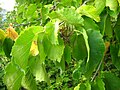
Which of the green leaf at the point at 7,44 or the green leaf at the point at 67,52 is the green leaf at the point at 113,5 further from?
the green leaf at the point at 7,44

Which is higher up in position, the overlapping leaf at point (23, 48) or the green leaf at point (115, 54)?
the overlapping leaf at point (23, 48)

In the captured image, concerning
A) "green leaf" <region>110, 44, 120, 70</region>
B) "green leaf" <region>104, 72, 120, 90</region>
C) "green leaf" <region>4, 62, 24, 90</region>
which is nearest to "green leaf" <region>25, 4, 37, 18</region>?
"green leaf" <region>110, 44, 120, 70</region>

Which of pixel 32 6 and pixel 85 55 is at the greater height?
pixel 32 6

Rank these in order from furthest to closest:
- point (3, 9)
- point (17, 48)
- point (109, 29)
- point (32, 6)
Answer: point (3, 9) → point (32, 6) → point (109, 29) → point (17, 48)

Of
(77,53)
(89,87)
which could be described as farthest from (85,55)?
(89,87)

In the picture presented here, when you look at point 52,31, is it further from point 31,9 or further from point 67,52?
point 31,9

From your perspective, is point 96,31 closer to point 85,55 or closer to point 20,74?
point 85,55

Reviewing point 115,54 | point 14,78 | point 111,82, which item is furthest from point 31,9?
point 14,78

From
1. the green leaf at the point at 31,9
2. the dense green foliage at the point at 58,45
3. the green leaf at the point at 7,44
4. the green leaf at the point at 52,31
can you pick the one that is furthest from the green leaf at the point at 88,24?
the green leaf at the point at 31,9

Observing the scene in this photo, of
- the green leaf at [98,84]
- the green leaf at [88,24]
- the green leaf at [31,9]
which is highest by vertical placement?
the green leaf at [31,9]
